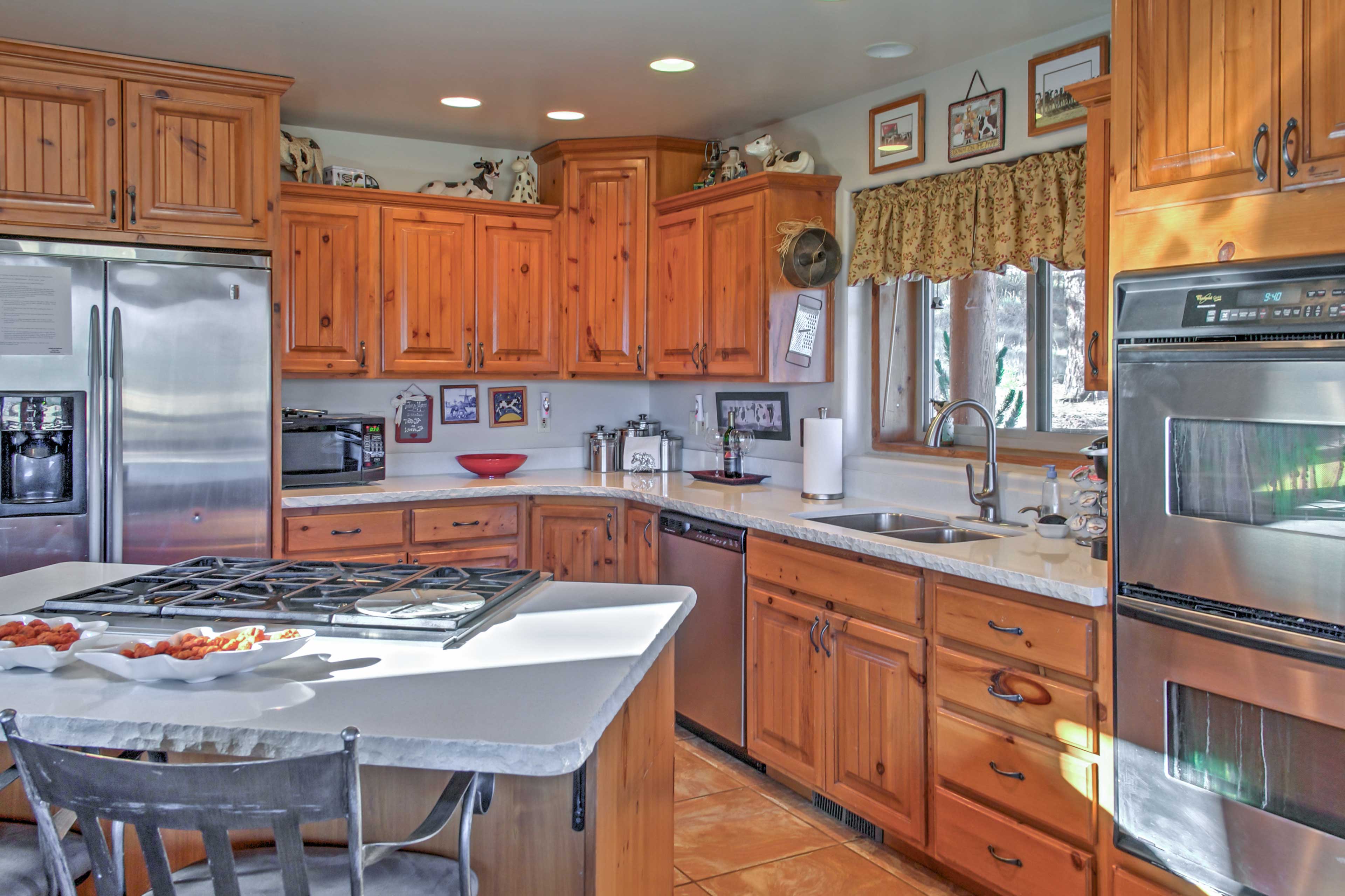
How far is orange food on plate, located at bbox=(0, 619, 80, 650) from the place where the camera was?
160 cm

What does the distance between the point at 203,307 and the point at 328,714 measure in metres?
2.59

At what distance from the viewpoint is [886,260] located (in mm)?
3742

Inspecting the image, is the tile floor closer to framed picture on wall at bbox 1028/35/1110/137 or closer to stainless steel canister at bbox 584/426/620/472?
stainless steel canister at bbox 584/426/620/472

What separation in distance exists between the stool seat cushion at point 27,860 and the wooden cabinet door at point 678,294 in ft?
10.0

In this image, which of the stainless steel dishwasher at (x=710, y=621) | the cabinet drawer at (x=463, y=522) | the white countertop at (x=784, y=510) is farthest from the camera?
the cabinet drawer at (x=463, y=522)

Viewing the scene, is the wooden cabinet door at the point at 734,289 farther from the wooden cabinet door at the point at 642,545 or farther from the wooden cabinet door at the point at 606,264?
the wooden cabinet door at the point at 642,545

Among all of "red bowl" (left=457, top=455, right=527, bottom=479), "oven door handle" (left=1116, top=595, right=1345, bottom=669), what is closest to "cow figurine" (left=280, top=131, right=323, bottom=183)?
"red bowl" (left=457, top=455, right=527, bottom=479)

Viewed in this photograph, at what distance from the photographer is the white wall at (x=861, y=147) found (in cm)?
323

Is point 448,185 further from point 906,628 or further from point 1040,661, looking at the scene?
point 1040,661

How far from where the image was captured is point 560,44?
3291mm

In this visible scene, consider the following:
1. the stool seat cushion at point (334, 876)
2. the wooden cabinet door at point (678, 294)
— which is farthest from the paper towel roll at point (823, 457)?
the stool seat cushion at point (334, 876)

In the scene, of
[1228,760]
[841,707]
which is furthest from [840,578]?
[1228,760]

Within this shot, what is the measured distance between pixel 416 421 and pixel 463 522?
2.58 feet

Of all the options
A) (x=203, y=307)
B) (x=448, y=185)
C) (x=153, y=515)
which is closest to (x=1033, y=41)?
(x=448, y=185)
